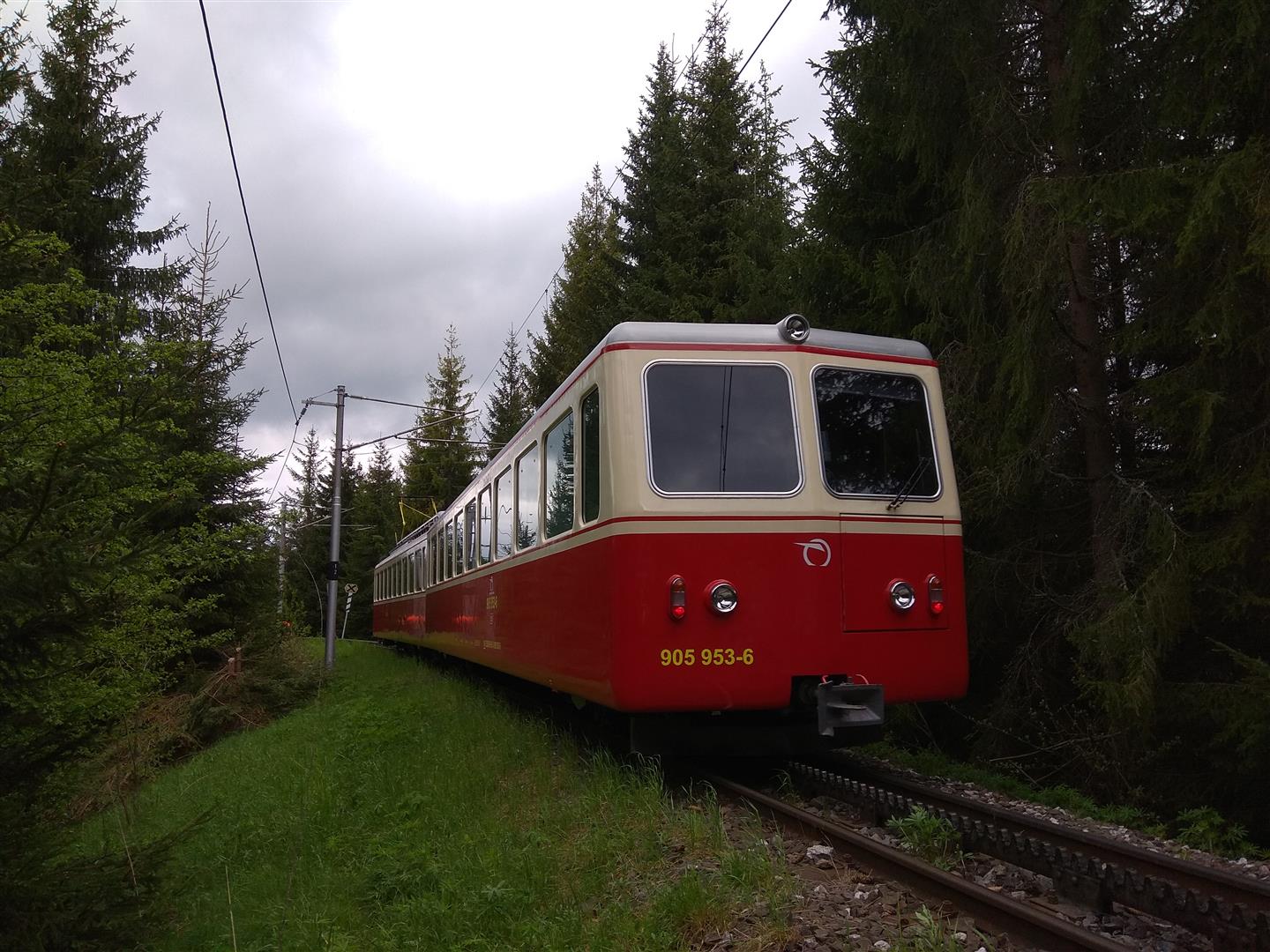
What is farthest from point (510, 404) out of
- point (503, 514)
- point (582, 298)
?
point (503, 514)

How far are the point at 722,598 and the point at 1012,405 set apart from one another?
4.04m

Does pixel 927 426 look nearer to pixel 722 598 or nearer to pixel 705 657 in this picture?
pixel 722 598

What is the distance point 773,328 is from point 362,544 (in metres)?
49.3

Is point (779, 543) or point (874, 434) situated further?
point (874, 434)

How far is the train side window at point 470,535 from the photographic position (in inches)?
480

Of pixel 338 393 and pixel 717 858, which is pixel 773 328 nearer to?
pixel 717 858

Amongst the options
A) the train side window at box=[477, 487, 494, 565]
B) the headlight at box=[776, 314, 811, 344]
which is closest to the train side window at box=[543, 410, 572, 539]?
the headlight at box=[776, 314, 811, 344]

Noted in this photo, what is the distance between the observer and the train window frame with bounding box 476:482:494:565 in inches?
429

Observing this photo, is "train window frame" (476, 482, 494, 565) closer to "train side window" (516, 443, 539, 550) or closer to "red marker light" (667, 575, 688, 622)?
"train side window" (516, 443, 539, 550)

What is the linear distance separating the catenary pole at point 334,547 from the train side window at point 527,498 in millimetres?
12275

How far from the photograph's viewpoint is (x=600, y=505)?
21.1 feet

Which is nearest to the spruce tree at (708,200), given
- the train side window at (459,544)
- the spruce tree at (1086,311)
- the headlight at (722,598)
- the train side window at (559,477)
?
the train side window at (459,544)

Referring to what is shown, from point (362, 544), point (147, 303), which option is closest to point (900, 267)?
point (147, 303)

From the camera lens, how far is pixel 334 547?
22172 millimetres
